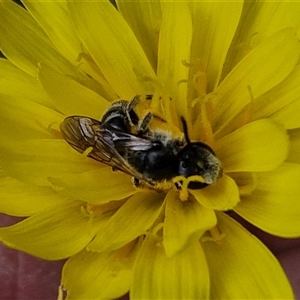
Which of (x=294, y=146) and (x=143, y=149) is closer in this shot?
(x=143, y=149)

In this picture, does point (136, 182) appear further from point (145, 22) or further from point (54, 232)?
point (145, 22)

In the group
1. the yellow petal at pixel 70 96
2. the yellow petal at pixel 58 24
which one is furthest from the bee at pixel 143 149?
the yellow petal at pixel 58 24

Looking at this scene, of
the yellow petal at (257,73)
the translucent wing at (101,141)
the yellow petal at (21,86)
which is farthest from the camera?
the yellow petal at (21,86)

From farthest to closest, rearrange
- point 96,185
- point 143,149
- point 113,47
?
point 113,47, point 96,185, point 143,149

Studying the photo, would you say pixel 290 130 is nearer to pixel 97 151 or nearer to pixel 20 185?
pixel 97 151

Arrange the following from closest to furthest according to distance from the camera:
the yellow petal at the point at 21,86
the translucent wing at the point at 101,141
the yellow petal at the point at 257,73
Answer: the translucent wing at the point at 101,141, the yellow petal at the point at 257,73, the yellow petal at the point at 21,86

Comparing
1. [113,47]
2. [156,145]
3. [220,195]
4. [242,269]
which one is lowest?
[242,269]

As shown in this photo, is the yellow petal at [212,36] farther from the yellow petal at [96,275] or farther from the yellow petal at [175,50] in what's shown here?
the yellow petal at [96,275]

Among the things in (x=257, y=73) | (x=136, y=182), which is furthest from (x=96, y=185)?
(x=257, y=73)

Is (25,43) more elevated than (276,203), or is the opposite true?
(25,43)
